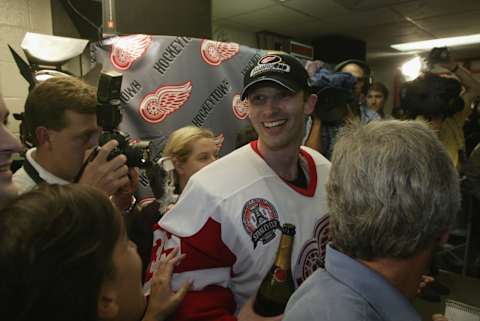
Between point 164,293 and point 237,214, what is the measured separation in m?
0.29

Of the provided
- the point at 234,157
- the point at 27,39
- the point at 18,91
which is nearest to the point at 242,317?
the point at 234,157

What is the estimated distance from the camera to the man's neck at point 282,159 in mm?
1219

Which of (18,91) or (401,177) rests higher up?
(18,91)

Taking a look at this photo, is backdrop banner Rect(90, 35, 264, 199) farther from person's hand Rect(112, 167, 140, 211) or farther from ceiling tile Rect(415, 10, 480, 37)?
ceiling tile Rect(415, 10, 480, 37)

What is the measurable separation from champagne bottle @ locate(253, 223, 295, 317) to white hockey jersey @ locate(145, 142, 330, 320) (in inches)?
0.8

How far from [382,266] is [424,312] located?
2.94ft

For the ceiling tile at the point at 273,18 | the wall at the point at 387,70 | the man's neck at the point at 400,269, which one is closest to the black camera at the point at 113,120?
the man's neck at the point at 400,269

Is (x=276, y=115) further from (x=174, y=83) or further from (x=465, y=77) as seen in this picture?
(x=465, y=77)

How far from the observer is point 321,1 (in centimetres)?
417

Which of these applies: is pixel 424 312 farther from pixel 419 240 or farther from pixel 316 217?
pixel 419 240

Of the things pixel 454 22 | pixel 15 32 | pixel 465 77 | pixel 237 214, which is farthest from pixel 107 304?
pixel 454 22

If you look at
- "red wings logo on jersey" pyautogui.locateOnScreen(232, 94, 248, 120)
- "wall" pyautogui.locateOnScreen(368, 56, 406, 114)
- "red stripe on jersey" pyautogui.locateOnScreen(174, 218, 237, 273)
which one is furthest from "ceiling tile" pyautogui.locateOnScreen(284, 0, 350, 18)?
"wall" pyautogui.locateOnScreen(368, 56, 406, 114)

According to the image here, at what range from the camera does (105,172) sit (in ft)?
3.83

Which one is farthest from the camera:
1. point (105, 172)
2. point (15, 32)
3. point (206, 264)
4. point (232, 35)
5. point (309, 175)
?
point (232, 35)
